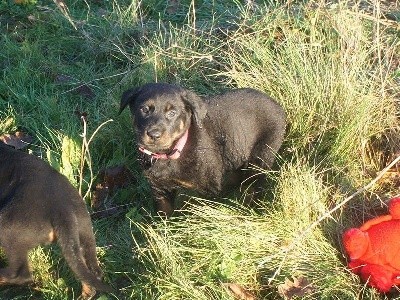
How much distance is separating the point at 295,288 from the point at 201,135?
1.38 m

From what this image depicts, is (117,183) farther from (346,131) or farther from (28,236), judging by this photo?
(346,131)

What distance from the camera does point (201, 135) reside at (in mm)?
4539

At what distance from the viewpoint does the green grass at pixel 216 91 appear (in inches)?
147

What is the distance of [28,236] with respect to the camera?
11.7 feet

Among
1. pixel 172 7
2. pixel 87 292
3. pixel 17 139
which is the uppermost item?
pixel 172 7

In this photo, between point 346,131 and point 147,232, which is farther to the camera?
point 346,131

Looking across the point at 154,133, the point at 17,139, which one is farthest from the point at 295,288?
the point at 17,139

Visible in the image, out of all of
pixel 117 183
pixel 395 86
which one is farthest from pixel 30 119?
pixel 395 86

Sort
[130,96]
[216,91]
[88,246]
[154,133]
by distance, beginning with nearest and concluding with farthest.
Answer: [88,246] < [154,133] < [130,96] < [216,91]

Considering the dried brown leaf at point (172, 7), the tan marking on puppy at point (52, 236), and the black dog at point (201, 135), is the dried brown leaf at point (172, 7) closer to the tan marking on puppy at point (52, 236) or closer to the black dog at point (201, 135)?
the black dog at point (201, 135)

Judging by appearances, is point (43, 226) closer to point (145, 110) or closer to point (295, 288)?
point (145, 110)

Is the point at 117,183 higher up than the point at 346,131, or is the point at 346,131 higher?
the point at 346,131

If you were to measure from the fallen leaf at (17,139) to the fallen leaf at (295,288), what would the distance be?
8.64 feet

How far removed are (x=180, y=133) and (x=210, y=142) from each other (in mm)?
322
